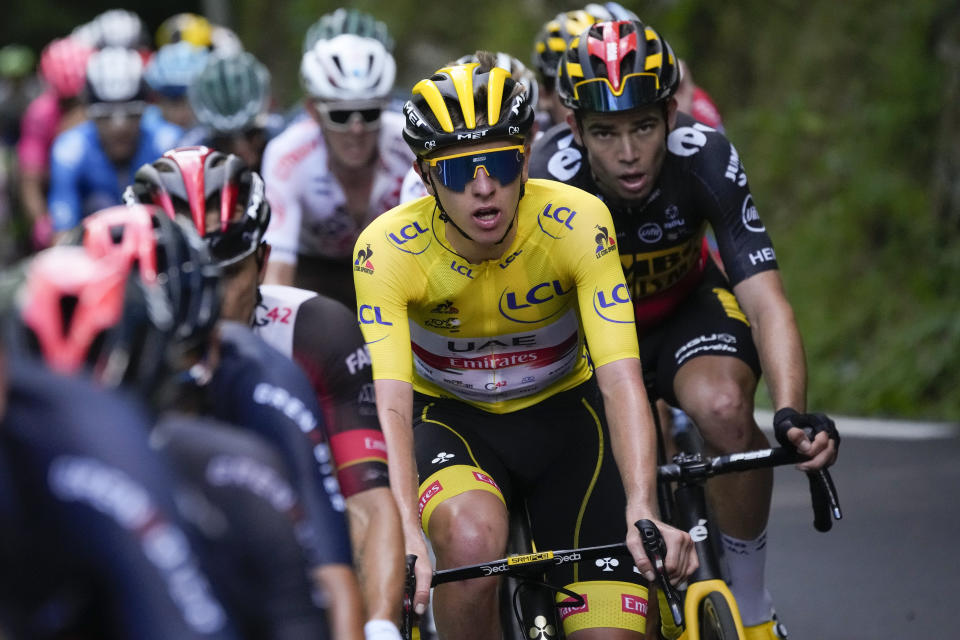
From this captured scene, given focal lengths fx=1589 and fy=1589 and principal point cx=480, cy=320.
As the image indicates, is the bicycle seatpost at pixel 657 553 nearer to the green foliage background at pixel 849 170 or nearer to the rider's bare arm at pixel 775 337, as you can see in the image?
the rider's bare arm at pixel 775 337

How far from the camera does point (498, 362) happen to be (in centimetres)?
537

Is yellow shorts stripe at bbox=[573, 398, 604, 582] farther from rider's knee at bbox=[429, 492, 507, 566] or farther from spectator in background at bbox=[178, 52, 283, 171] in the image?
spectator in background at bbox=[178, 52, 283, 171]

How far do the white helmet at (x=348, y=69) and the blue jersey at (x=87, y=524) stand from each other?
5.47m

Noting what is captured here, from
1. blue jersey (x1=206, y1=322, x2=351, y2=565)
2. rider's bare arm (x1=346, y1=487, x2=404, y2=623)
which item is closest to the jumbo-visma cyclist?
rider's bare arm (x1=346, y1=487, x2=404, y2=623)

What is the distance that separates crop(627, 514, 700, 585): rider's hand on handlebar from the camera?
439 cm

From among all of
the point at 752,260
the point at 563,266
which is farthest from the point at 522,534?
the point at 752,260

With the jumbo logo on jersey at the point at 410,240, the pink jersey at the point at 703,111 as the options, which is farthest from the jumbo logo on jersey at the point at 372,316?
the pink jersey at the point at 703,111

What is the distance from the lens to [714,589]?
192 inches

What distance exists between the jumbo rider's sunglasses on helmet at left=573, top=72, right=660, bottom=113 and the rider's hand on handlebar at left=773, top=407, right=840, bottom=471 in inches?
54.1

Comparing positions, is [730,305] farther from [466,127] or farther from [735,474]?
[466,127]

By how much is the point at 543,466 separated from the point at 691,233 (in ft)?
4.02

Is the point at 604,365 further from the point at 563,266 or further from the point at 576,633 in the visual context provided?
the point at 576,633

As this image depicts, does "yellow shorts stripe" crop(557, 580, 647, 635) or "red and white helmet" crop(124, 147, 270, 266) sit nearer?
"red and white helmet" crop(124, 147, 270, 266)

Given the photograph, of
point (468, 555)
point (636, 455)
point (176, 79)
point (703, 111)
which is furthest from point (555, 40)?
point (176, 79)
